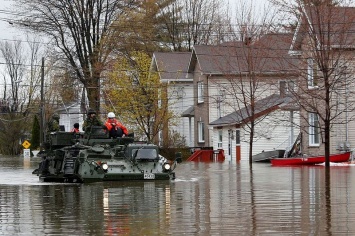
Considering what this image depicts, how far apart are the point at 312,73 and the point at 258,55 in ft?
31.4

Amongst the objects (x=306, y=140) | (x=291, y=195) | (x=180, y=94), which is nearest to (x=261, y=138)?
(x=306, y=140)

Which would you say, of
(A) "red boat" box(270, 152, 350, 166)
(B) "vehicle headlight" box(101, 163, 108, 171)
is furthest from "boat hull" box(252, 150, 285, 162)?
(B) "vehicle headlight" box(101, 163, 108, 171)

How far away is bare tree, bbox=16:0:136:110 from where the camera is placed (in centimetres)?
6238

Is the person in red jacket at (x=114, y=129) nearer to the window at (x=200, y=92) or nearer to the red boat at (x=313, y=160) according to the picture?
the red boat at (x=313, y=160)

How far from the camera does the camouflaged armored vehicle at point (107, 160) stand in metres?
27.4

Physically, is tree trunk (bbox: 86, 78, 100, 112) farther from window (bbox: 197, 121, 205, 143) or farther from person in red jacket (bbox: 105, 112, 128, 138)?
person in red jacket (bbox: 105, 112, 128, 138)

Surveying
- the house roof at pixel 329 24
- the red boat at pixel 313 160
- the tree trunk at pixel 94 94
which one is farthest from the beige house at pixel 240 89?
the tree trunk at pixel 94 94

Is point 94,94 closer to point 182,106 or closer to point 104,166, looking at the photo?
point 182,106

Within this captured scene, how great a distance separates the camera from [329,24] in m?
35.8

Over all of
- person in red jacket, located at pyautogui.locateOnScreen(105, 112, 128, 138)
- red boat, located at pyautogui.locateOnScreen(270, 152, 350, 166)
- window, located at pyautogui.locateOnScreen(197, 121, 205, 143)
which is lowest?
red boat, located at pyautogui.locateOnScreen(270, 152, 350, 166)

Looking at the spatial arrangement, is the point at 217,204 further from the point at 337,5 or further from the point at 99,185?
the point at 337,5

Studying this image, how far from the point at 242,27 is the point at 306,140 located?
684cm

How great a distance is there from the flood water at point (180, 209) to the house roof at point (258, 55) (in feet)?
53.5

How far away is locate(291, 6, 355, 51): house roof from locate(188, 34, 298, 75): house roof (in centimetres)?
271
